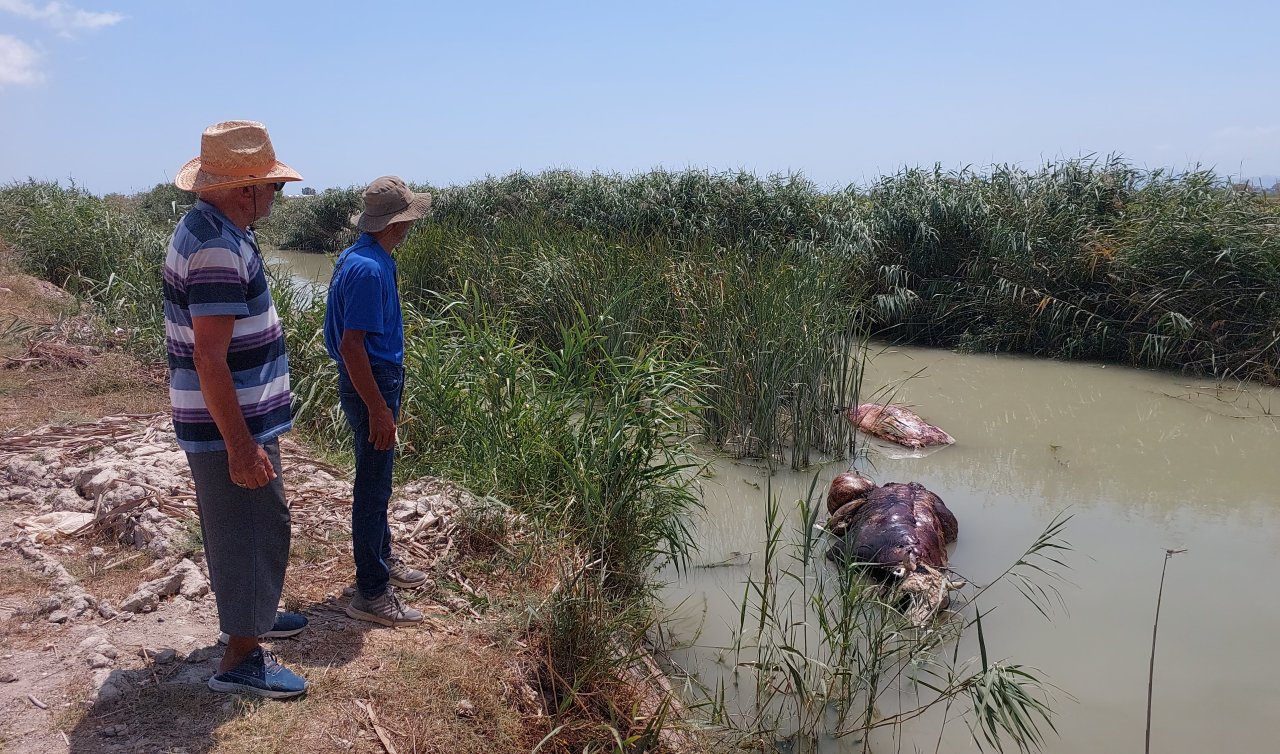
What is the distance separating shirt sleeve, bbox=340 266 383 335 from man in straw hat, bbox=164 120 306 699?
248mm

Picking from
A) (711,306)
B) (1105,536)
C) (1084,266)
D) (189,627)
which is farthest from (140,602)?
(1084,266)

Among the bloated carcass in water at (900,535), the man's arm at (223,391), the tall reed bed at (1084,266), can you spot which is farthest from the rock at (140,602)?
the tall reed bed at (1084,266)

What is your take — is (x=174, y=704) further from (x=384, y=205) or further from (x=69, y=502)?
(x=69, y=502)

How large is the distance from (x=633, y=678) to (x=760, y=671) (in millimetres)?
475

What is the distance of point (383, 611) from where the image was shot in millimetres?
2838

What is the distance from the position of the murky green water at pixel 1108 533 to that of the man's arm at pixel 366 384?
5.59 ft

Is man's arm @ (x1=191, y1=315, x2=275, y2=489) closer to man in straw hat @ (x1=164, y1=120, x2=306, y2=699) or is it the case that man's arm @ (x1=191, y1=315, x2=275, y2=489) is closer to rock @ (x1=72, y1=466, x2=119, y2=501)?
man in straw hat @ (x1=164, y1=120, x2=306, y2=699)

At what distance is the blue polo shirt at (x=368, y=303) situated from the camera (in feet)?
8.17

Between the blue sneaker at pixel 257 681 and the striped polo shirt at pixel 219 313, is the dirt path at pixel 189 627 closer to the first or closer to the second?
the blue sneaker at pixel 257 681

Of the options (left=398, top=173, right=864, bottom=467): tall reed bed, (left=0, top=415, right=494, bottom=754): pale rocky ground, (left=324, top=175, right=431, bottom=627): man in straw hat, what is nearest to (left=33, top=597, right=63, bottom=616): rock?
(left=0, top=415, right=494, bottom=754): pale rocky ground

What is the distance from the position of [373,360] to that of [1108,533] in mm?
4445

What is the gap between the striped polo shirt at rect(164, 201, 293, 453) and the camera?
6.69ft

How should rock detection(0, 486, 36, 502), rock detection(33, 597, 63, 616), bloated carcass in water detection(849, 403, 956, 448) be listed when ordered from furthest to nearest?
bloated carcass in water detection(849, 403, 956, 448) < rock detection(0, 486, 36, 502) < rock detection(33, 597, 63, 616)

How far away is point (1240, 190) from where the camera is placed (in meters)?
9.25
